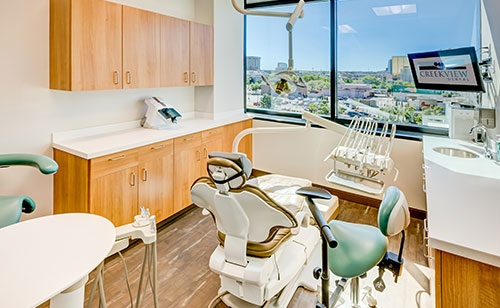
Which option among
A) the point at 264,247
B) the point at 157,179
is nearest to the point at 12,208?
the point at 157,179

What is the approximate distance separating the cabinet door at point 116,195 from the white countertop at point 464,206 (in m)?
2.24

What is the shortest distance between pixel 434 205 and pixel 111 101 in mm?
2871

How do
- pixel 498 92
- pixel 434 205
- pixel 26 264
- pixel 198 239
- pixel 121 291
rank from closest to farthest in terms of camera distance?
pixel 26 264
pixel 434 205
pixel 121 291
pixel 498 92
pixel 198 239

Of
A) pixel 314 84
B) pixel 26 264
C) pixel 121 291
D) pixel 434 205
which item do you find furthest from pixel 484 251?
pixel 314 84

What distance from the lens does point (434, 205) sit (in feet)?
4.56

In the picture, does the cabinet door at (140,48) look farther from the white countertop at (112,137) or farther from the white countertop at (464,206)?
the white countertop at (464,206)

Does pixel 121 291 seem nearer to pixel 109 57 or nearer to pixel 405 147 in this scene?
pixel 109 57

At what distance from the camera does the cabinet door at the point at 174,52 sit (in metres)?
3.08

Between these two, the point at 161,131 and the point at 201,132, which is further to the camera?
the point at 201,132

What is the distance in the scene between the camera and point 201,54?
11.7ft

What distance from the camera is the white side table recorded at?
83 cm

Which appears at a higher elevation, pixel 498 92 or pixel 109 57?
pixel 109 57

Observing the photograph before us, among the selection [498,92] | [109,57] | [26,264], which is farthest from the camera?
[109,57]

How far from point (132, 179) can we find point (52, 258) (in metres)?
1.70
